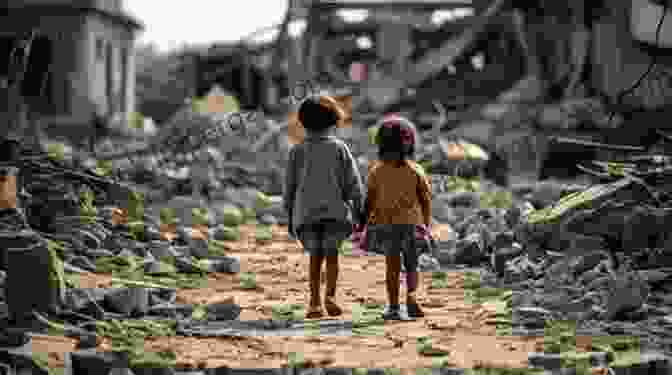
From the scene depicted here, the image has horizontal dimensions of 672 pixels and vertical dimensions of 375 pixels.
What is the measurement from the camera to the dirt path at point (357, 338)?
4.59 meters

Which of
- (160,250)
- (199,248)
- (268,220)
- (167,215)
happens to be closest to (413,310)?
(160,250)

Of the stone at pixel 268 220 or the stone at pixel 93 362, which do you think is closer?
the stone at pixel 93 362

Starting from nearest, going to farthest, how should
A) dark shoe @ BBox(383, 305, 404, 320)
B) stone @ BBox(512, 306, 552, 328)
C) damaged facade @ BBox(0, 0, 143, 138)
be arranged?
stone @ BBox(512, 306, 552, 328)
dark shoe @ BBox(383, 305, 404, 320)
damaged facade @ BBox(0, 0, 143, 138)

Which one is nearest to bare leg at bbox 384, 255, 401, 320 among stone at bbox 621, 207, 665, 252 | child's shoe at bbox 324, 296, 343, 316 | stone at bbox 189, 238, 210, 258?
child's shoe at bbox 324, 296, 343, 316

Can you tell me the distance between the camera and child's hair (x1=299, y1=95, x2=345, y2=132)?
5930 millimetres

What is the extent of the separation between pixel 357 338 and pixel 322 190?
3.58 feet

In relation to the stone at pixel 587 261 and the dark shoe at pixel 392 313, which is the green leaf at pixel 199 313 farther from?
the stone at pixel 587 261

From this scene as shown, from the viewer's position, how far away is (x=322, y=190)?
19.4 feet

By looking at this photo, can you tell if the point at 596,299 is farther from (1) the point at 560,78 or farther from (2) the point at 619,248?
(1) the point at 560,78

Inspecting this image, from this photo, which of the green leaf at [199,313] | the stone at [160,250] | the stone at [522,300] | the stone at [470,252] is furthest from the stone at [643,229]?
the stone at [160,250]

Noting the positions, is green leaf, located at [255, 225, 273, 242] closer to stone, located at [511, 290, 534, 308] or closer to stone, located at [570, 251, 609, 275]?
stone, located at [570, 251, 609, 275]

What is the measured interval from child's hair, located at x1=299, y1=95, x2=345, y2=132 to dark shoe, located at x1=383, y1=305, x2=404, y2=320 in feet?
3.62

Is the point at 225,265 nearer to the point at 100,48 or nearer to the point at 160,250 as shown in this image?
the point at 160,250

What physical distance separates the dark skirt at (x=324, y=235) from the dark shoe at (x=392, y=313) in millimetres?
471
